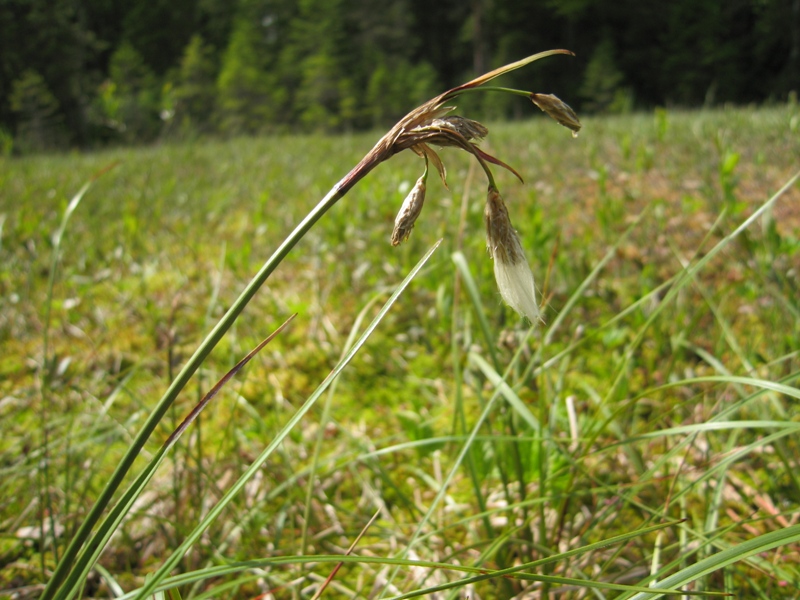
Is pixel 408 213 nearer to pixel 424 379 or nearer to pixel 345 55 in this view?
pixel 424 379

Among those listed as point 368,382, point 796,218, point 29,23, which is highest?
point 29,23

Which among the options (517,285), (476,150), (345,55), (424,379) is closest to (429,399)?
(424,379)

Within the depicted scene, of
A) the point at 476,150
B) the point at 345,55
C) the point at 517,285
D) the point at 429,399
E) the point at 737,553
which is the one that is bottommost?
the point at 429,399

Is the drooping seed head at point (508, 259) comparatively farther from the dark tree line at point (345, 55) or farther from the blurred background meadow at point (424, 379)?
the dark tree line at point (345, 55)

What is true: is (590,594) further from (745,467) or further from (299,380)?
(299,380)

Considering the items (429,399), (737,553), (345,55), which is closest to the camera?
(737,553)

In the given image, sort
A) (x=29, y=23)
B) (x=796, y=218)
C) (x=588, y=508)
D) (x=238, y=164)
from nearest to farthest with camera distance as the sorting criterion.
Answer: (x=588, y=508) < (x=796, y=218) < (x=238, y=164) < (x=29, y=23)

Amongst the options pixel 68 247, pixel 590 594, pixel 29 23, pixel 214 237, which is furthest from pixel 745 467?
pixel 29 23
